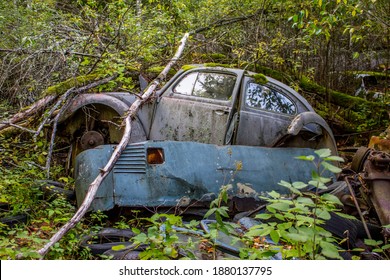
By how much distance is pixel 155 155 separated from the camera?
483 cm

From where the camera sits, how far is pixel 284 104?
5.88m

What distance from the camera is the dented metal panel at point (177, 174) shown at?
15.2 feet

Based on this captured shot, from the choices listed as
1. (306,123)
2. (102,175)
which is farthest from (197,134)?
(102,175)

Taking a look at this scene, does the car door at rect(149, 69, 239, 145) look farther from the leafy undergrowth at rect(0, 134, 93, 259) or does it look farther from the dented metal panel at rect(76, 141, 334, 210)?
the leafy undergrowth at rect(0, 134, 93, 259)

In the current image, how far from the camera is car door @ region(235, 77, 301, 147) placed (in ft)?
18.0

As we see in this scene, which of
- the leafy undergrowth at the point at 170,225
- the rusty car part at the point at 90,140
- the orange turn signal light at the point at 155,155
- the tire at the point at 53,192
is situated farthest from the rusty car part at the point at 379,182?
the rusty car part at the point at 90,140

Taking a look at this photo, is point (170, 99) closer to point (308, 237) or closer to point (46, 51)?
point (46, 51)

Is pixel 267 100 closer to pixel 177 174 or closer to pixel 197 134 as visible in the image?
pixel 197 134

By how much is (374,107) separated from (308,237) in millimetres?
7465

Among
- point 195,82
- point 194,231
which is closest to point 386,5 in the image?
point 195,82

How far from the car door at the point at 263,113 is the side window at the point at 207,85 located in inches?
9.2

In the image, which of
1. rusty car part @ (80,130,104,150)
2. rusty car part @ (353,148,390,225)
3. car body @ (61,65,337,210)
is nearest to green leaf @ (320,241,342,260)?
rusty car part @ (353,148,390,225)

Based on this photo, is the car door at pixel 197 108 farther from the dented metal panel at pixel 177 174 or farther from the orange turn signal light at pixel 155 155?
the orange turn signal light at pixel 155 155

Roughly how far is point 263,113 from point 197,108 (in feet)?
2.95
